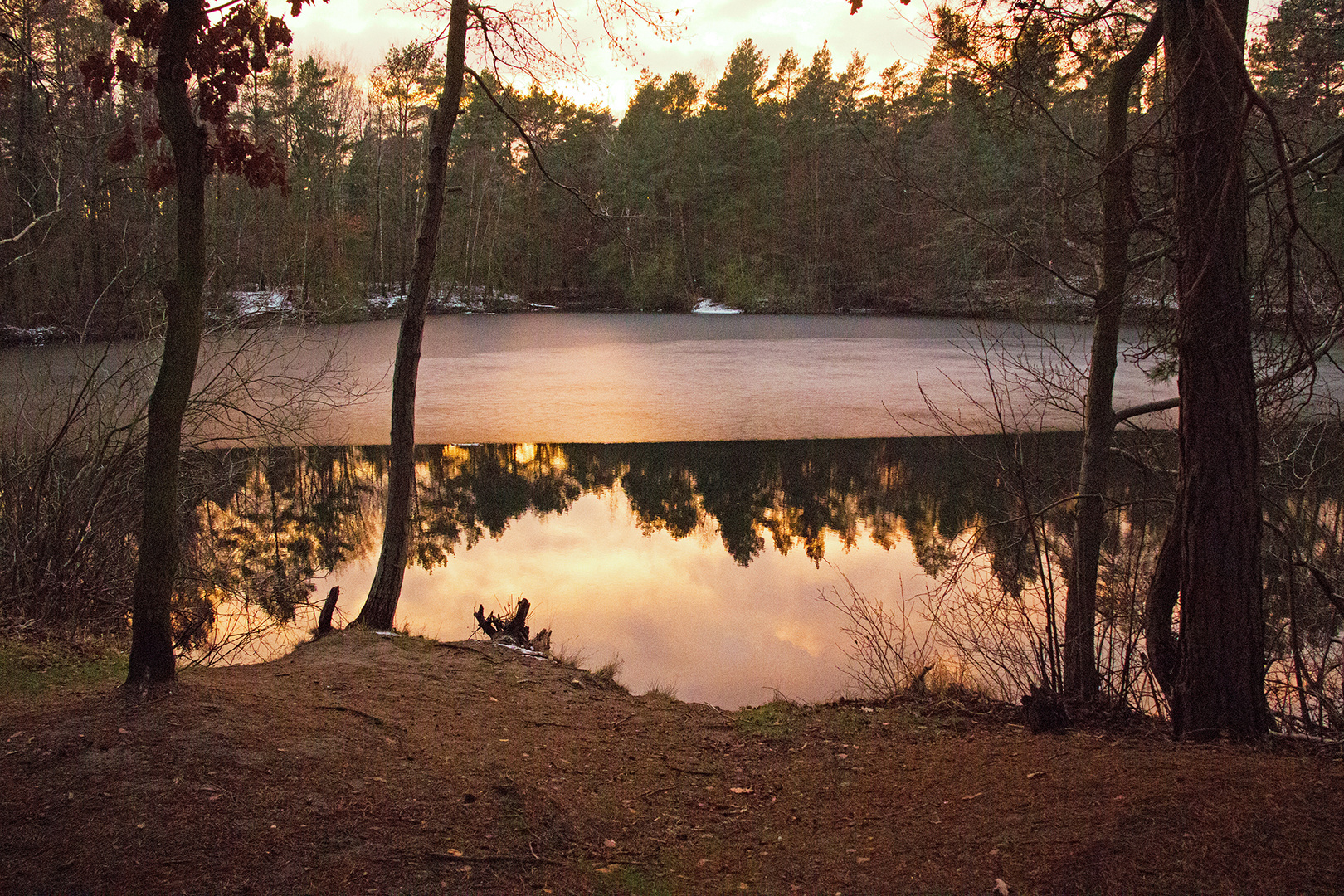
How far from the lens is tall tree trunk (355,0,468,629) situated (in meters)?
7.43

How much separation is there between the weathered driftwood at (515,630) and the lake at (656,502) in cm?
30

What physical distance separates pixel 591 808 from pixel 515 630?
13.6ft

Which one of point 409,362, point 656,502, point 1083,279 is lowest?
point 656,502

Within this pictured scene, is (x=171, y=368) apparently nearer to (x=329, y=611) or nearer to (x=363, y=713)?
(x=363, y=713)

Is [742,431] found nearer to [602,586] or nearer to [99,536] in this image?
[602,586]

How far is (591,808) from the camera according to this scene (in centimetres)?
363

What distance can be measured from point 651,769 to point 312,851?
1.85 meters

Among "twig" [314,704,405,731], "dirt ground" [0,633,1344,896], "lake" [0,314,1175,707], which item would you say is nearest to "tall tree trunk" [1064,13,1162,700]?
"lake" [0,314,1175,707]

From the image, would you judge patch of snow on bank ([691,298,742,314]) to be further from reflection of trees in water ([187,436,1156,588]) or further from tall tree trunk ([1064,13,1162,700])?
tall tree trunk ([1064,13,1162,700])

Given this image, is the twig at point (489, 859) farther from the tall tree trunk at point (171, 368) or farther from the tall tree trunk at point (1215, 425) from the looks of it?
the tall tree trunk at point (1215, 425)

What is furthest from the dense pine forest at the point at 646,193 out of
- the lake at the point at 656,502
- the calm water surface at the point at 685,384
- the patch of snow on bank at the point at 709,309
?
the lake at the point at 656,502

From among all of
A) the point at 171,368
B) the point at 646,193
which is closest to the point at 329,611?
the point at 171,368

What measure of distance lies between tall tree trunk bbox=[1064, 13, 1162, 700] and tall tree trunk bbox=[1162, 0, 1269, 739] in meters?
1.25

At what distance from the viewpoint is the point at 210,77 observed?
373cm
